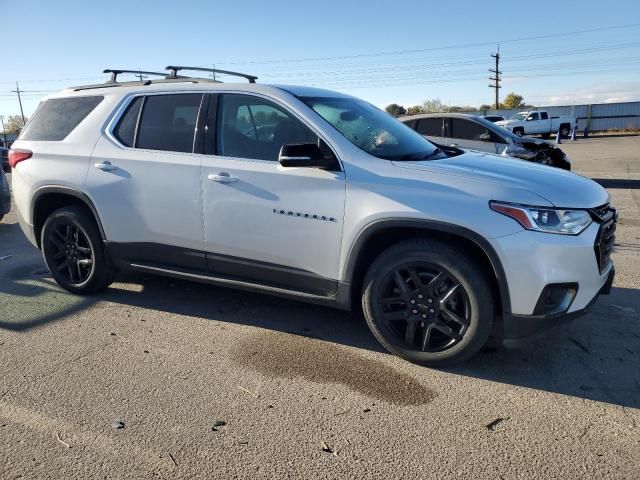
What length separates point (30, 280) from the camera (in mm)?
5484

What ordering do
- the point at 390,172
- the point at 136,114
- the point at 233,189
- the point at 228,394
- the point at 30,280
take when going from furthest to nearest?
1. the point at 30,280
2. the point at 136,114
3. the point at 233,189
4. the point at 390,172
5. the point at 228,394

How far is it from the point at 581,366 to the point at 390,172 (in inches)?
70.3

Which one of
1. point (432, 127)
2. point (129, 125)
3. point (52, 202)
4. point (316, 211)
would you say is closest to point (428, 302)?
point (316, 211)

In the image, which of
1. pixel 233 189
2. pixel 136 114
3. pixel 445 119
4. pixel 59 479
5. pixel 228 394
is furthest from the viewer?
pixel 445 119

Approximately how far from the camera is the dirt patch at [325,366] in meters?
3.21

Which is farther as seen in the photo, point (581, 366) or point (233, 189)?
point (233, 189)

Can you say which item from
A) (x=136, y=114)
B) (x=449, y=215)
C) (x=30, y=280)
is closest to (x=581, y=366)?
(x=449, y=215)

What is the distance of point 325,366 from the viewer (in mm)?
3545

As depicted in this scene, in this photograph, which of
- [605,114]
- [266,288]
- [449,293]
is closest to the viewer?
[449,293]

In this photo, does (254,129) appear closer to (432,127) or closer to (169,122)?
(169,122)

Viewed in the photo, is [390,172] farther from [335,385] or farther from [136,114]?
[136,114]

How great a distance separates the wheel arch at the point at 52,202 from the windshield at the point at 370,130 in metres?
2.14

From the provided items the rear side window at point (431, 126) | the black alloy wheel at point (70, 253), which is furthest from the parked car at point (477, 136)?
the black alloy wheel at point (70, 253)

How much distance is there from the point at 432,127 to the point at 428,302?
8415 mm
